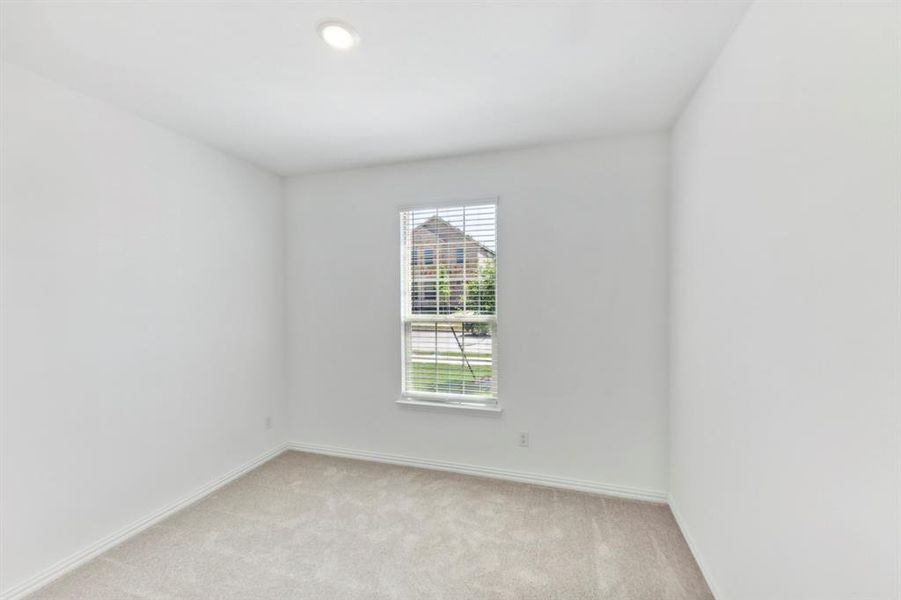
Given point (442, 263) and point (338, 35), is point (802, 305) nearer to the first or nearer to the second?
point (338, 35)

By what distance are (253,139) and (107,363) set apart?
5.68 feet

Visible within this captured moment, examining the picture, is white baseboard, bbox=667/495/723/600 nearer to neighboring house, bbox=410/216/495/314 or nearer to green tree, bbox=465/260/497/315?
green tree, bbox=465/260/497/315

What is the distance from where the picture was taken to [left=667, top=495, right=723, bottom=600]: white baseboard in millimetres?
1789

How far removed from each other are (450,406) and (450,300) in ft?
2.89

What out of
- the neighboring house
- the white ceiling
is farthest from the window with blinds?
the white ceiling

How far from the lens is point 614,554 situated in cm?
209

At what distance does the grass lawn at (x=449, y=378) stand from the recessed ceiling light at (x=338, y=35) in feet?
7.55

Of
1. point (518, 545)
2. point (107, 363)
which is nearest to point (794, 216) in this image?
point (518, 545)

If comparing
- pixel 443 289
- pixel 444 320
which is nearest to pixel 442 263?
pixel 443 289

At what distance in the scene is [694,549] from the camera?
206 cm

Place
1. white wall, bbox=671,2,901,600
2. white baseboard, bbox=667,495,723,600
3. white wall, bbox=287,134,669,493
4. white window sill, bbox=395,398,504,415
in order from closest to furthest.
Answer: white wall, bbox=671,2,901,600
white baseboard, bbox=667,495,723,600
white wall, bbox=287,134,669,493
white window sill, bbox=395,398,504,415

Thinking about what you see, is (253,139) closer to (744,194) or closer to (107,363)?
(107,363)

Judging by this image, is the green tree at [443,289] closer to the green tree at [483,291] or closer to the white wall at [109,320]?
the green tree at [483,291]

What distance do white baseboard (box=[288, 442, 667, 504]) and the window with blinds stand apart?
53 centimetres
